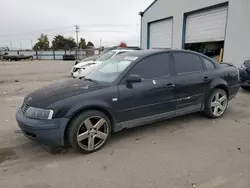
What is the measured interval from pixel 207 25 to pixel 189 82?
8956mm

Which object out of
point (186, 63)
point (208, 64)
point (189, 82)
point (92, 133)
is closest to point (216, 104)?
point (208, 64)

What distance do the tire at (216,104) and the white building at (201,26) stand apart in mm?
6009

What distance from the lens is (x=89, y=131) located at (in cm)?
320

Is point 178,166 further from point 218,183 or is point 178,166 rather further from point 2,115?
point 2,115

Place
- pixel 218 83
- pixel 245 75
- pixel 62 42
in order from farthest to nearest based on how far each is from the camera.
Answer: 1. pixel 62 42
2. pixel 245 75
3. pixel 218 83

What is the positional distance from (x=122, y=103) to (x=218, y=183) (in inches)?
70.2

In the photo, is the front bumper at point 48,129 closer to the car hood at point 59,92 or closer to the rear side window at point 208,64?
the car hood at point 59,92

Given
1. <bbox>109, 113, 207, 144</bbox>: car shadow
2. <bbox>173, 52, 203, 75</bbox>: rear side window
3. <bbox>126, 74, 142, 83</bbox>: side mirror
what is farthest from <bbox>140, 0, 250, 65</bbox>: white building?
<bbox>126, 74, 142, 83</bbox>: side mirror

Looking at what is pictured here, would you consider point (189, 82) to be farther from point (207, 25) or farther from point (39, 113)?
point (207, 25)

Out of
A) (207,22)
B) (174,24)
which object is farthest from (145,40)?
(207,22)

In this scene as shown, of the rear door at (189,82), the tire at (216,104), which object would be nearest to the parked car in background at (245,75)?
the tire at (216,104)

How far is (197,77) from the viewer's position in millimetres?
4270

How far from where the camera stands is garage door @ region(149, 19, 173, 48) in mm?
14450

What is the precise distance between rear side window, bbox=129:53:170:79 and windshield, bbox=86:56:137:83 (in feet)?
0.63
